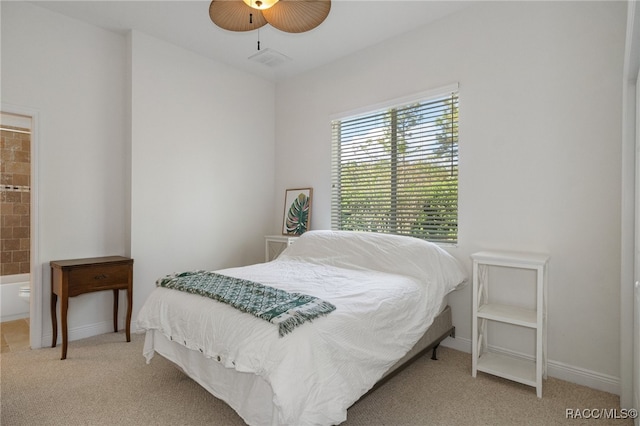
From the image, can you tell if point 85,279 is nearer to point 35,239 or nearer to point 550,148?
point 35,239

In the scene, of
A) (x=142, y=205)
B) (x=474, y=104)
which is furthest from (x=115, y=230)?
(x=474, y=104)

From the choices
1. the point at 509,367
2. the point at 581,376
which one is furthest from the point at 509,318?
the point at 581,376

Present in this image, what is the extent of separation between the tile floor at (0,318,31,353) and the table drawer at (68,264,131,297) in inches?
31.1

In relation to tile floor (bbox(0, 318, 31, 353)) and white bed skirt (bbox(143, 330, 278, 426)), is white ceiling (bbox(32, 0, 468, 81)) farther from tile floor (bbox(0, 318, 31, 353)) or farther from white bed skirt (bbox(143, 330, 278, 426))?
tile floor (bbox(0, 318, 31, 353))

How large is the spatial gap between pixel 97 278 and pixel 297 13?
106 inches

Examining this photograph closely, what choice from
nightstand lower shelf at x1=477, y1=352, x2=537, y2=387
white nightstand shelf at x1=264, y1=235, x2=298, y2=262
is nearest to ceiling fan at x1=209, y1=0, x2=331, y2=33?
white nightstand shelf at x1=264, y1=235, x2=298, y2=262

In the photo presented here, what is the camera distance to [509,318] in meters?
2.31

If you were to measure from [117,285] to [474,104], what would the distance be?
11.5ft

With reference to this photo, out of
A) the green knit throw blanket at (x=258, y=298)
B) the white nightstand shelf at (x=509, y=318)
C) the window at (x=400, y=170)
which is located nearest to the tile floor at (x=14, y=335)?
the green knit throw blanket at (x=258, y=298)

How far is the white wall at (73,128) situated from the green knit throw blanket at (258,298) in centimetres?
143

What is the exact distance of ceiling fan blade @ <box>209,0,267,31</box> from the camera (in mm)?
2141

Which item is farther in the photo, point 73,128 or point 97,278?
point 73,128

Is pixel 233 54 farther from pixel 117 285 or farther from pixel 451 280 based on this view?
pixel 451 280

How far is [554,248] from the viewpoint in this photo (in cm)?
246
